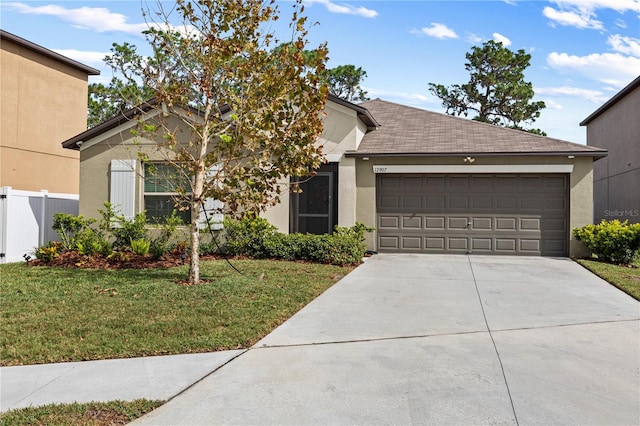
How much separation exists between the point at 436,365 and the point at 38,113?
17904mm

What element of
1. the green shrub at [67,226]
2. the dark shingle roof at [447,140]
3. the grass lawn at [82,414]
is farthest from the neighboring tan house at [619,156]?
the grass lawn at [82,414]

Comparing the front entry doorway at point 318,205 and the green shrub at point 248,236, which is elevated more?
the front entry doorway at point 318,205

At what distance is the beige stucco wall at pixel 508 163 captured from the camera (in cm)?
1323

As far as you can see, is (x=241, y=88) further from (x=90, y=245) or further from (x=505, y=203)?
(x=505, y=203)

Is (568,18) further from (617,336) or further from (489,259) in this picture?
(617,336)

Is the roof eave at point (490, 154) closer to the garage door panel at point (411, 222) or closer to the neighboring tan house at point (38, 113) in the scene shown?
the garage door panel at point (411, 222)

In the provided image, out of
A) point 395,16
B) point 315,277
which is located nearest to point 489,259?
point 315,277

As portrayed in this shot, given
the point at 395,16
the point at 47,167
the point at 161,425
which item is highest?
the point at 395,16

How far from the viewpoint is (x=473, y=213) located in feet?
45.2

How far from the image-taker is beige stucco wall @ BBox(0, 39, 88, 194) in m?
16.8

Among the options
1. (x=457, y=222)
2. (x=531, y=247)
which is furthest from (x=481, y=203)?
(x=531, y=247)

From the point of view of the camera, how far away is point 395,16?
11977 millimetres

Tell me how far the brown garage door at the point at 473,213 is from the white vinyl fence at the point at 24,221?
900 centimetres

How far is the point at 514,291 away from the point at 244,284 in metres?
4.58
